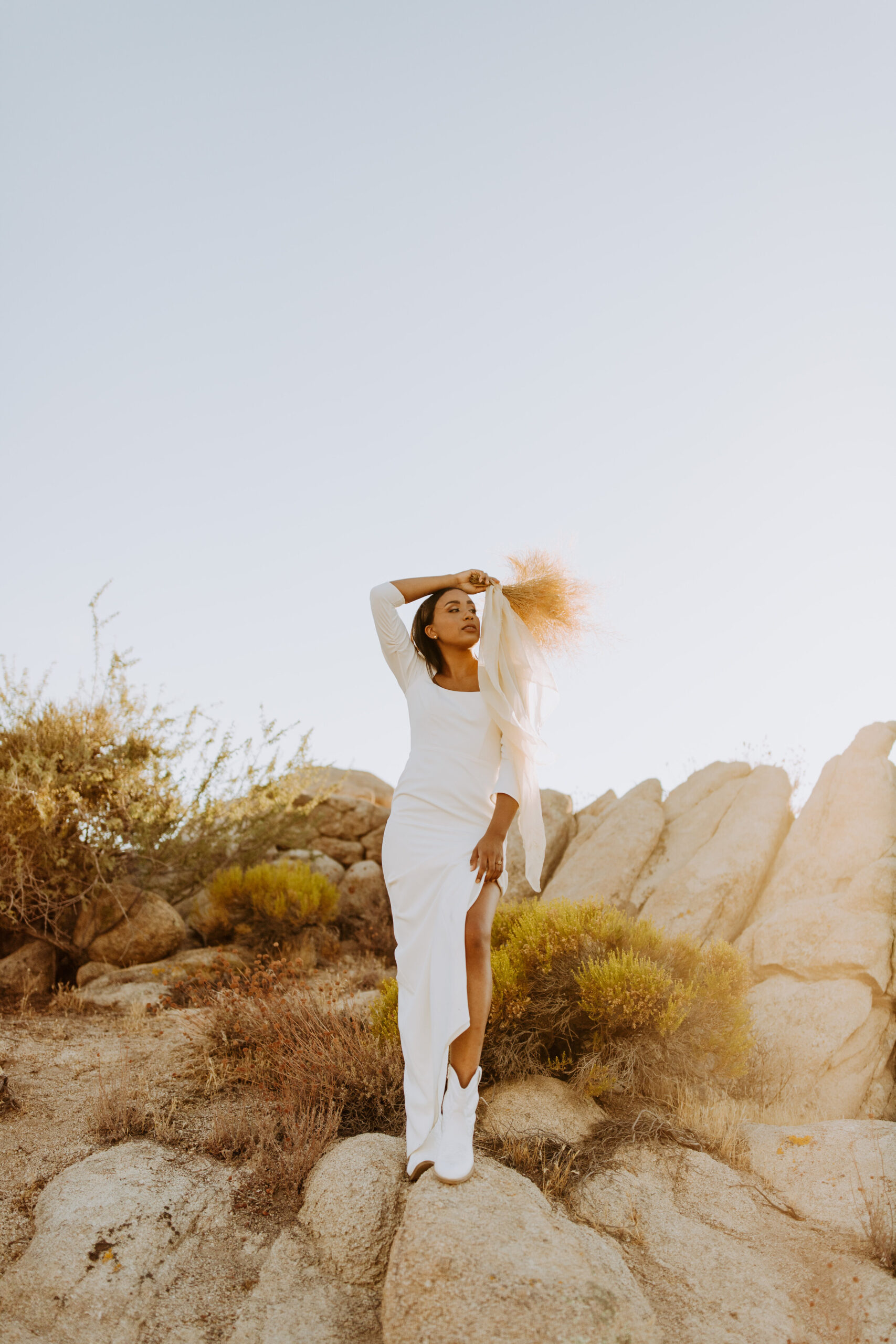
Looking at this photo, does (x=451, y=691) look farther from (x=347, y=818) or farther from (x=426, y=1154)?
(x=347, y=818)

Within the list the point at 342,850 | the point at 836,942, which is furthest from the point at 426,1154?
the point at 342,850

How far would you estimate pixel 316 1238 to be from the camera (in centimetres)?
342

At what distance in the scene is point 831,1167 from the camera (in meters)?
4.11

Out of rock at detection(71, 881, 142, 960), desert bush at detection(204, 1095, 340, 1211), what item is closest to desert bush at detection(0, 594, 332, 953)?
rock at detection(71, 881, 142, 960)

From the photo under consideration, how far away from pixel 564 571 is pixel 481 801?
1.56 meters

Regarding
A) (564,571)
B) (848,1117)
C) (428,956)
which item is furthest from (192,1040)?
(848,1117)

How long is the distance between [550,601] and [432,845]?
163cm

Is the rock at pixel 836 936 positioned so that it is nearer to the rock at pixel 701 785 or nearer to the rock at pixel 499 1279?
the rock at pixel 701 785

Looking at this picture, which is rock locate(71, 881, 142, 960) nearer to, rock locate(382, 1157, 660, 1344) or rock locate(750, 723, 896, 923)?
rock locate(382, 1157, 660, 1344)

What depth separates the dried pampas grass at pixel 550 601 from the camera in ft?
15.1

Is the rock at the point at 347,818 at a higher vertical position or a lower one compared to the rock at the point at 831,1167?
lower

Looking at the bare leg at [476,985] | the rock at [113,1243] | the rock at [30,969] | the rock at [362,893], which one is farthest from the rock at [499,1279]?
the rock at [362,893]

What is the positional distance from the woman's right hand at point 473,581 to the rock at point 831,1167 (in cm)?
337

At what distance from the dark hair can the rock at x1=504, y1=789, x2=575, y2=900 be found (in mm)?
5594
